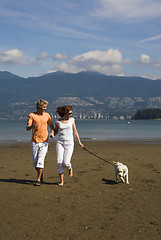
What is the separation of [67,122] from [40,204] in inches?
96.5

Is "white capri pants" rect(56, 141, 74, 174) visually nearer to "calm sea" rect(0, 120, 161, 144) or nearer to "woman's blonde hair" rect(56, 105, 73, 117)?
"woman's blonde hair" rect(56, 105, 73, 117)

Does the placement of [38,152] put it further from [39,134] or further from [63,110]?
[63,110]

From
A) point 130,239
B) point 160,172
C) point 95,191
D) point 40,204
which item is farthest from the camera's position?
point 160,172

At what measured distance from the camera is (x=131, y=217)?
5523mm

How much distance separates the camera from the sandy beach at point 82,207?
4.79 metres

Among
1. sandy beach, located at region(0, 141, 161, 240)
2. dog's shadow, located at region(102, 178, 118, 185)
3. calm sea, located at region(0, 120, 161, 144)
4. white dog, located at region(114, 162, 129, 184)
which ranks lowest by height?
calm sea, located at region(0, 120, 161, 144)

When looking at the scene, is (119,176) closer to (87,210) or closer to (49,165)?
(87,210)

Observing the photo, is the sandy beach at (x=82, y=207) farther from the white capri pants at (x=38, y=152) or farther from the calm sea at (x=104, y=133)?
the calm sea at (x=104, y=133)

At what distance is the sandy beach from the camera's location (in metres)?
4.79

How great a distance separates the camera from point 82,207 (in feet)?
20.2

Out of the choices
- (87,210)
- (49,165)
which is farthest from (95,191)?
(49,165)

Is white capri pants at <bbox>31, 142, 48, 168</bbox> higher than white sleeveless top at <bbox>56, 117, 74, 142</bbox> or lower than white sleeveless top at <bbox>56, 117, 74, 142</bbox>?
lower

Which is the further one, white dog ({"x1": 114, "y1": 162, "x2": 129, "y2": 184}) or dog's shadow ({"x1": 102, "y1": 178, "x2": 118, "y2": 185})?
dog's shadow ({"x1": 102, "y1": 178, "x2": 118, "y2": 185})

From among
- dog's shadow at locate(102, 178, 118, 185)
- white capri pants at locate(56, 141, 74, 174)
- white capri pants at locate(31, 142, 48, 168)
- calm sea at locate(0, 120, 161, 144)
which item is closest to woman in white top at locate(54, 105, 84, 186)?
white capri pants at locate(56, 141, 74, 174)
